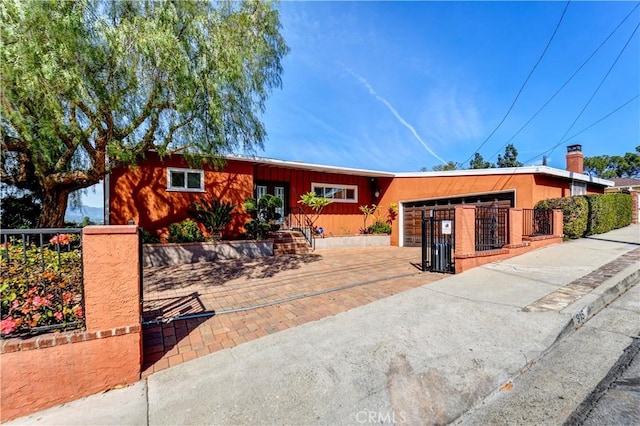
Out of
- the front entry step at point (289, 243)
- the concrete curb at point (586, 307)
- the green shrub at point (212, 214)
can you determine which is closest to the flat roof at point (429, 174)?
the green shrub at point (212, 214)

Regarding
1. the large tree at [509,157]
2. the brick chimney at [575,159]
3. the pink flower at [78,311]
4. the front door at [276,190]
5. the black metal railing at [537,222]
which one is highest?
the large tree at [509,157]

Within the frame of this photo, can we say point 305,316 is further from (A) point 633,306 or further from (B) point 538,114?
(B) point 538,114

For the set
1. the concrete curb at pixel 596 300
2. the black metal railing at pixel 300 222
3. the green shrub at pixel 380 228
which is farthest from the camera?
the green shrub at pixel 380 228

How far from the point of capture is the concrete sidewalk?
2.20m

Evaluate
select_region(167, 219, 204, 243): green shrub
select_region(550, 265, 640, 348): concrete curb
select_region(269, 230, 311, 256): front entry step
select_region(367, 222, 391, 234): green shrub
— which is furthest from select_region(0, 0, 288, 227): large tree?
select_region(367, 222, 391, 234): green shrub

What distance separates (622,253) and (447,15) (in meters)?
9.37

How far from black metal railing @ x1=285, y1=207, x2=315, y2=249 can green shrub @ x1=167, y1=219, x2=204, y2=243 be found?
14.6 ft

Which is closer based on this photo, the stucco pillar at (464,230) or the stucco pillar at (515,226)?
the stucco pillar at (464,230)

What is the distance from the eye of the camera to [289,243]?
11000mm

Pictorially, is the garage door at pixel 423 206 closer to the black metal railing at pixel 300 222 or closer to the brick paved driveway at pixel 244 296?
the black metal railing at pixel 300 222

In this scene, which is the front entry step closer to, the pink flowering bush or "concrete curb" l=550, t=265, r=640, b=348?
the pink flowering bush

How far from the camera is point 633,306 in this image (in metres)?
4.31

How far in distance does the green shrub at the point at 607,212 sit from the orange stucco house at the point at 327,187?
118 cm

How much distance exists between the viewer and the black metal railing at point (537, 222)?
9.25 metres
